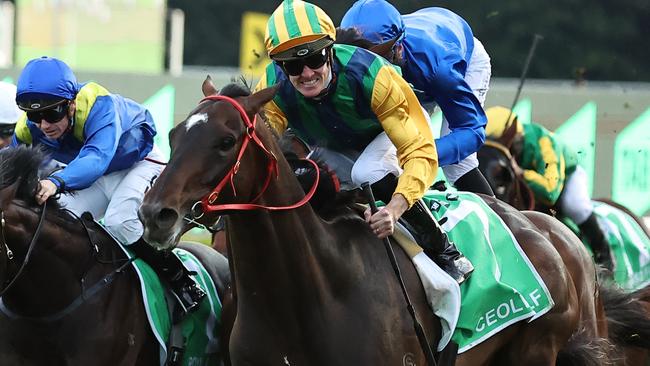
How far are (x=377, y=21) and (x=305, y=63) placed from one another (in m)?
1.34

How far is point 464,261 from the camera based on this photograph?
17.2ft

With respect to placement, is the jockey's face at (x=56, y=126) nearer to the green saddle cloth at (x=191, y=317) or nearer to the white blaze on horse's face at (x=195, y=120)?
the green saddle cloth at (x=191, y=317)

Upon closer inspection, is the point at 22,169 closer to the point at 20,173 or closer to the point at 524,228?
the point at 20,173

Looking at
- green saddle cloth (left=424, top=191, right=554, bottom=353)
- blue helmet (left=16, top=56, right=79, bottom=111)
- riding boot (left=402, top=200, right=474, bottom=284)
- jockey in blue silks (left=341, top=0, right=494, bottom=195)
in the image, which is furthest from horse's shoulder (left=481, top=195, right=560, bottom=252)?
blue helmet (left=16, top=56, right=79, bottom=111)

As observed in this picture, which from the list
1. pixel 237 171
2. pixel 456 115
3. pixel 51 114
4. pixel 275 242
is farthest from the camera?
pixel 456 115

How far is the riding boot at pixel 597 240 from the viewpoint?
8.57m

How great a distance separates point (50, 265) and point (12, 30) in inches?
523

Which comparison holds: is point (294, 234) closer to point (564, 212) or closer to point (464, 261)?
point (464, 261)

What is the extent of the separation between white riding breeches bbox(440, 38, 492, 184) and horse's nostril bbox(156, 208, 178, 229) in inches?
99.7

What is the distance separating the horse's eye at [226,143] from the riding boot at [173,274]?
1.77 meters

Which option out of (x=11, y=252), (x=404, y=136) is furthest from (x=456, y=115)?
(x=11, y=252)

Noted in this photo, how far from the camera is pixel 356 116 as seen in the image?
16.4 ft

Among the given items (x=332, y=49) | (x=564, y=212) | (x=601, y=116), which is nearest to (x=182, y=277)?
(x=332, y=49)

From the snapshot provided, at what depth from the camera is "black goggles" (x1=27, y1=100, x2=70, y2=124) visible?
557 cm
